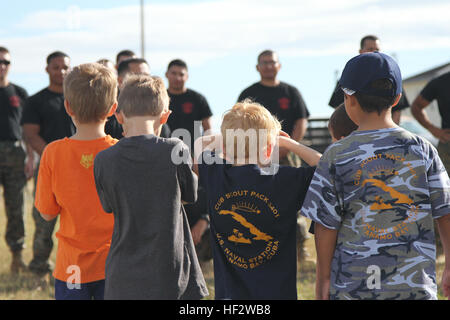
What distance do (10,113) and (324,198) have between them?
20.2ft

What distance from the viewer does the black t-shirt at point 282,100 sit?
753cm

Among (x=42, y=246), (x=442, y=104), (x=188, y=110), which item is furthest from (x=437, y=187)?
(x=42, y=246)

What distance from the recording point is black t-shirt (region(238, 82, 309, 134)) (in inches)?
297

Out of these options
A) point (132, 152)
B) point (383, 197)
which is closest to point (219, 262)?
point (132, 152)

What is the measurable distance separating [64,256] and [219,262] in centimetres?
88

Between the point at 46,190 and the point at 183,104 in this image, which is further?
the point at 183,104

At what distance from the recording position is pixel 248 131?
9.68 ft

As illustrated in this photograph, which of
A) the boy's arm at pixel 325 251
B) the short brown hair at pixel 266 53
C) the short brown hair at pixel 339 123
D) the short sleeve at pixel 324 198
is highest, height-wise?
the short brown hair at pixel 266 53

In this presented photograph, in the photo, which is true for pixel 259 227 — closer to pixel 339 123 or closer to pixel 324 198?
pixel 324 198

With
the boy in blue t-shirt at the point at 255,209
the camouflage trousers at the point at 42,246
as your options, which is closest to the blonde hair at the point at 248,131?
the boy in blue t-shirt at the point at 255,209

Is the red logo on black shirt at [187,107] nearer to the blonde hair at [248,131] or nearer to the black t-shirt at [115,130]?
the black t-shirt at [115,130]

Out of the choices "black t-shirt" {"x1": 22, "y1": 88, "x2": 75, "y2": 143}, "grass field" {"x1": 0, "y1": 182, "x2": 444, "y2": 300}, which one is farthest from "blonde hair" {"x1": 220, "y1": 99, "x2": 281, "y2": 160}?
"black t-shirt" {"x1": 22, "y1": 88, "x2": 75, "y2": 143}
